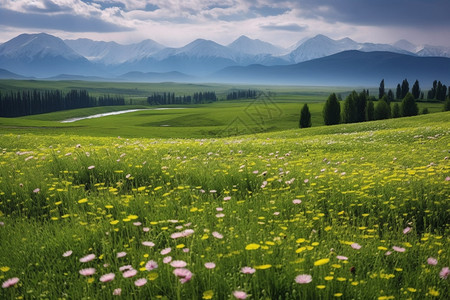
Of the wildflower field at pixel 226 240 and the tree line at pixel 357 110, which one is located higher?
the tree line at pixel 357 110

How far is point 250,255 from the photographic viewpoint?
4.02 metres

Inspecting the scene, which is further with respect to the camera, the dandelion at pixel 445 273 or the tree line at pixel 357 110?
the tree line at pixel 357 110

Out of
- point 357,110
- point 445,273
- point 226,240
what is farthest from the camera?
point 357,110

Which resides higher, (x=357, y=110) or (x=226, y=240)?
(x=357, y=110)

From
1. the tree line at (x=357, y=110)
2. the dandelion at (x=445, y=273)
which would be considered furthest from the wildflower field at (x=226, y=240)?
the tree line at (x=357, y=110)

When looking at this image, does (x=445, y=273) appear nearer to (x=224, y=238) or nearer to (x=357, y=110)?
(x=224, y=238)

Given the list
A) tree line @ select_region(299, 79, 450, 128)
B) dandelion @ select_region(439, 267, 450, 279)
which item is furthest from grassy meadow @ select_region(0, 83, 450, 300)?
tree line @ select_region(299, 79, 450, 128)

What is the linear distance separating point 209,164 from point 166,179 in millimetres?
1904

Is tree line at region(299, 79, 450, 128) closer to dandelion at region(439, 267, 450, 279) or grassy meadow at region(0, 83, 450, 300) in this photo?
grassy meadow at region(0, 83, 450, 300)

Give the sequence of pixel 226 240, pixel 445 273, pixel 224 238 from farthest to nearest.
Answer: pixel 224 238, pixel 226 240, pixel 445 273

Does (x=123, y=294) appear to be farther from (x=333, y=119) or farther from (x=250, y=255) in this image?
(x=333, y=119)

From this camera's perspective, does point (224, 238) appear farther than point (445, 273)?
Yes

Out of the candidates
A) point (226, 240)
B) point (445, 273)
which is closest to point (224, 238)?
point (226, 240)

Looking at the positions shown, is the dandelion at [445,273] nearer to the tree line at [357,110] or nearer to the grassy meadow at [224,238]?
the grassy meadow at [224,238]
